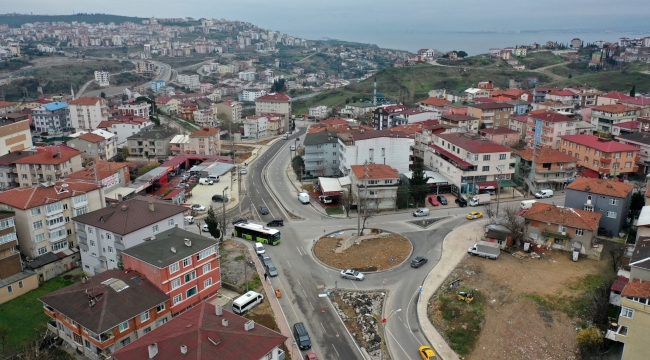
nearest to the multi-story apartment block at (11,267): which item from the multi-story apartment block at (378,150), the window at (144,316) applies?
the window at (144,316)

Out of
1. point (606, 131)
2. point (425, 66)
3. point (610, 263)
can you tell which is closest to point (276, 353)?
point (610, 263)

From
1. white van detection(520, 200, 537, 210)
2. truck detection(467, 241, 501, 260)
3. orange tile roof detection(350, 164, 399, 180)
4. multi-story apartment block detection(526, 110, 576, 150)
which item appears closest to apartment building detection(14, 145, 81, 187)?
orange tile roof detection(350, 164, 399, 180)

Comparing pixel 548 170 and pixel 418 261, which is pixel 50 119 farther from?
pixel 548 170

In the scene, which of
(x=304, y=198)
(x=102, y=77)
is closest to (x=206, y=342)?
(x=304, y=198)

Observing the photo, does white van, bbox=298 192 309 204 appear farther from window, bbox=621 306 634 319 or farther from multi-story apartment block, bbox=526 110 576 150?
multi-story apartment block, bbox=526 110 576 150

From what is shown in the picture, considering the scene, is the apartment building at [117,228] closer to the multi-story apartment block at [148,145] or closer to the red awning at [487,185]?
the red awning at [487,185]
